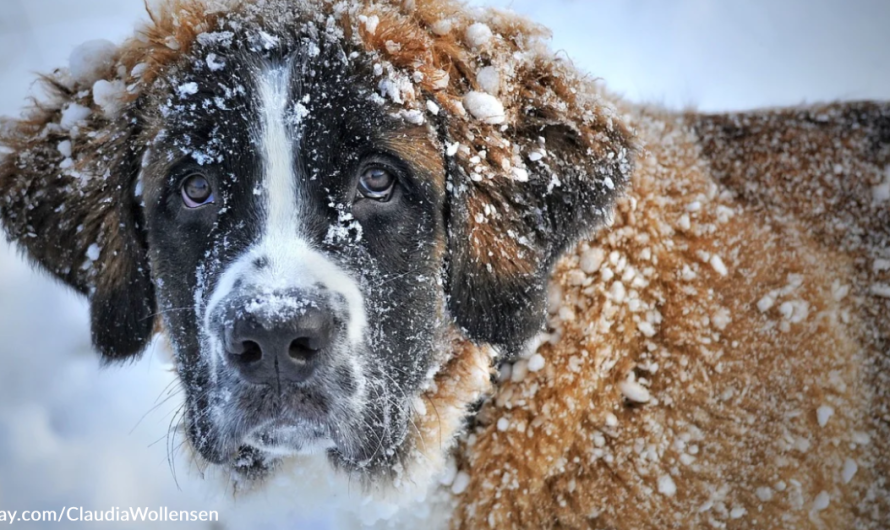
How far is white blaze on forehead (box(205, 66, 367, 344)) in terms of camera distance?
180cm

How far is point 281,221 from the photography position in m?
1.87

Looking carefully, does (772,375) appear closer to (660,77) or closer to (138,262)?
(138,262)

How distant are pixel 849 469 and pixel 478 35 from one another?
78.2 inches

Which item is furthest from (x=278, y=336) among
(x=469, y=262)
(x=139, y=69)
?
(x=139, y=69)

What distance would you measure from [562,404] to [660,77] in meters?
2.87

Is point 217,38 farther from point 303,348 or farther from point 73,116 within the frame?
point 303,348

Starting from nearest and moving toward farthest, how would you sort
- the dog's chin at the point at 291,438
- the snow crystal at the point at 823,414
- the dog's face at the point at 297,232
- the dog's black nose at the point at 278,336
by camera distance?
the dog's black nose at the point at 278,336, the dog's face at the point at 297,232, the dog's chin at the point at 291,438, the snow crystal at the point at 823,414

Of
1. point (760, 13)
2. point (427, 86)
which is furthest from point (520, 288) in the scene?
point (760, 13)

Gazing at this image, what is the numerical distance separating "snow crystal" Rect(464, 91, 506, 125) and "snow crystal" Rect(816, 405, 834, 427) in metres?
1.50

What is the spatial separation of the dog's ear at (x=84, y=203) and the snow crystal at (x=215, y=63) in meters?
0.40

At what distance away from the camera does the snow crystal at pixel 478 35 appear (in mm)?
2084

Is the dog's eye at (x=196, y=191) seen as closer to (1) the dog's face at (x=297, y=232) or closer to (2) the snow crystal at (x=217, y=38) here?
(1) the dog's face at (x=297, y=232)

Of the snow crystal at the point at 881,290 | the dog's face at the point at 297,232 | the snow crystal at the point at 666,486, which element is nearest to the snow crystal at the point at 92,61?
the dog's face at the point at 297,232

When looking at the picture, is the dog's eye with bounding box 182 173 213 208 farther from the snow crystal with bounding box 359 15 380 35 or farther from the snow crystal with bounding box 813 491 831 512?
the snow crystal with bounding box 813 491 831 512
